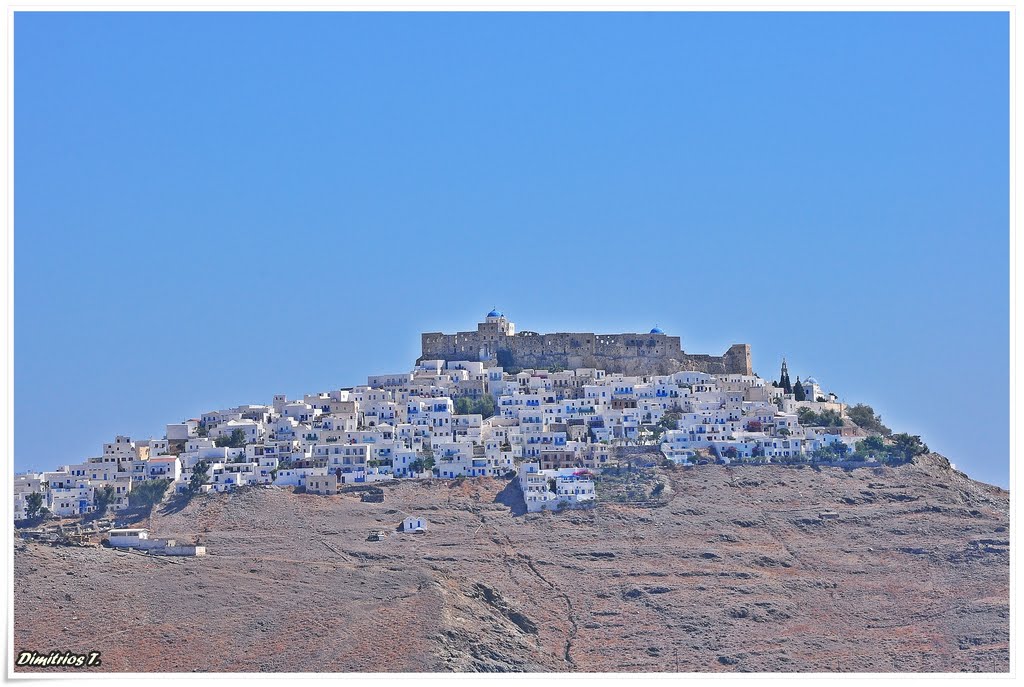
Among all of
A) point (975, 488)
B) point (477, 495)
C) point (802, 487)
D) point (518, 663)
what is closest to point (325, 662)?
point (518, 663)

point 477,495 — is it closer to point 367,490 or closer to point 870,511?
point 367,490

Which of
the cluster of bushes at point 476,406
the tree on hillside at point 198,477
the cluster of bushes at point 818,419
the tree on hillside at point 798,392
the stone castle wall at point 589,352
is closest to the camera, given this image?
the tree on hillside at point 198,477

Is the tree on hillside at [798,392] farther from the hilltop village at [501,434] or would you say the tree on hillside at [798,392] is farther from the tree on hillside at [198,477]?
the tree on hillside at [198,477]

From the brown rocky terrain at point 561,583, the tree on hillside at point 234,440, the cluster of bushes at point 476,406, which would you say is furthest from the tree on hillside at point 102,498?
the cluster of bushes at point 476,406

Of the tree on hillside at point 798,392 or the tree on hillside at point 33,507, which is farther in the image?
the tree on hillside at point 798,392

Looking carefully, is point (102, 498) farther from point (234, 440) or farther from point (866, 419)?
point (866, 419)

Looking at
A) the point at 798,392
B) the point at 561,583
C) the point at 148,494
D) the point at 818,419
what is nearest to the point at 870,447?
the point at 818,419

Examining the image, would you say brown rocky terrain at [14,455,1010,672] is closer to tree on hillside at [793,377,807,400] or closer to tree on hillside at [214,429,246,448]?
tree on hillside at [214,429,246,448]
